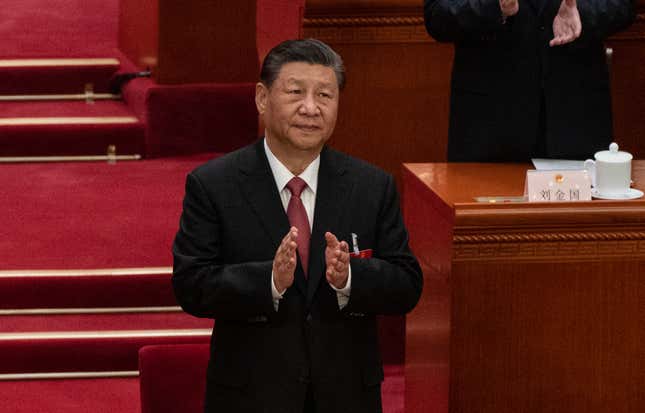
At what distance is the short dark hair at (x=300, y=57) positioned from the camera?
2234 mm

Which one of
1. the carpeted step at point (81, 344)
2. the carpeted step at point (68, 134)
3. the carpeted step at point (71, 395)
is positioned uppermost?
the carpeted step at point (68, 134)

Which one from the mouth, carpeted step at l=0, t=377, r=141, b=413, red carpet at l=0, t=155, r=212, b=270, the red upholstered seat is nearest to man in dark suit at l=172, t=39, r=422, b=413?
the mouth

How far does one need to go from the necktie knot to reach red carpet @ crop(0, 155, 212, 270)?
2041 mm

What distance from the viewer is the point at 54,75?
19.6 feet

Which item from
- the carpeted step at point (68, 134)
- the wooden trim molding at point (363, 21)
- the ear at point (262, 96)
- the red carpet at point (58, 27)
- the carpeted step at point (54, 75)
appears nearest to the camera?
the ear at point (262, 96)

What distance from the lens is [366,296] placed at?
7.16 ft

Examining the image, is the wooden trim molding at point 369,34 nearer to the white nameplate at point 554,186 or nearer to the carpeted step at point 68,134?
the white nameplate at point 554,186

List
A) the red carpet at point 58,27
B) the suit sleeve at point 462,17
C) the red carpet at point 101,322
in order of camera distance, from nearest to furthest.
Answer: the suit sleeve at point 462,17, the red carpet at point 101,322, the red carpet at point 58,27

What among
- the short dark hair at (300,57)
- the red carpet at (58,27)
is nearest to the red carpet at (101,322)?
the short dark hair at (300,57)

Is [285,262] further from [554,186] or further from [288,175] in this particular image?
[554,186]

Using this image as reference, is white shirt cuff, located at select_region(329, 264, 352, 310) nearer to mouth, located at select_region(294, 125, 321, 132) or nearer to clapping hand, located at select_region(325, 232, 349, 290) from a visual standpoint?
clapping hand, located at select_region(325, 232, 349, 290)

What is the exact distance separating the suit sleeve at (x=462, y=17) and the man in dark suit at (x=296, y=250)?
2.97 ft

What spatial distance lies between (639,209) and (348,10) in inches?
55.0

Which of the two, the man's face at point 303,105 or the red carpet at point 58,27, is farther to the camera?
the red carpet at point 58,27
